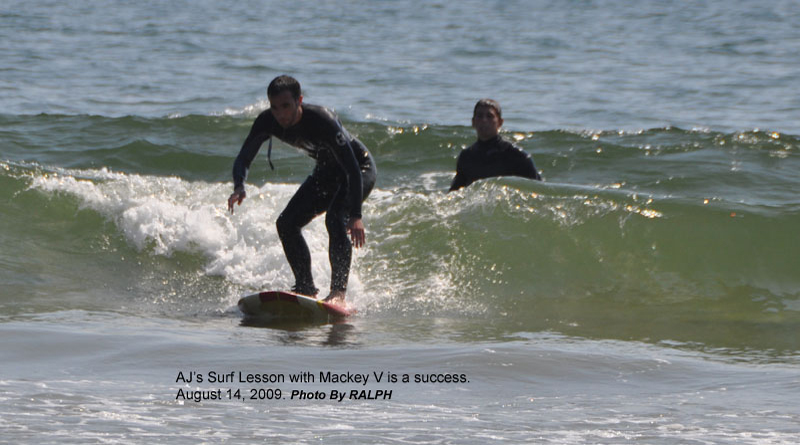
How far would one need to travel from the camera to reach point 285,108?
244 inches

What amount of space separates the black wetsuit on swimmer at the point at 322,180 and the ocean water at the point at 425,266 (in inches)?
20.1

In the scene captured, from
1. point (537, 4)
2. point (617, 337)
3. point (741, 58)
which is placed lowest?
point (617, 337)

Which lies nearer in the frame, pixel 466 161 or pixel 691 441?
pixel 691 441

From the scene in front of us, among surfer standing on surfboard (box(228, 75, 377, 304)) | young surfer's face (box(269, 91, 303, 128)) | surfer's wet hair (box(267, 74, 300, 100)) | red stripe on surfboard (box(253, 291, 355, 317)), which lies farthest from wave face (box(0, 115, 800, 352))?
surfer's wet hair (box(267, 74, 300, 100))

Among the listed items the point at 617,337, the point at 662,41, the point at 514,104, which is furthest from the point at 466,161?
the point at 662,41

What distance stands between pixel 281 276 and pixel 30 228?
2.97 m

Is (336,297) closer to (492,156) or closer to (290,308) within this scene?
(290,308)

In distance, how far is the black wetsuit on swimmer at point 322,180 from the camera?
6422 mm

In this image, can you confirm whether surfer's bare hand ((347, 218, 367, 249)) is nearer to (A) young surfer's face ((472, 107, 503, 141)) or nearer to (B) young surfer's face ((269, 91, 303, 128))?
(B) young surfer's face ((269, 91, 303, 128))

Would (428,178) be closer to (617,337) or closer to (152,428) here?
(617,337)

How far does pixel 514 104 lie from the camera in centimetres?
1772

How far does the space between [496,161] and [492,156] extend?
0.17ft

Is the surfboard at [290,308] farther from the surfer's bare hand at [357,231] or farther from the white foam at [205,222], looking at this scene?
the white foam at [205,222]

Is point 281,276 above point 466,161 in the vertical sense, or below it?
below
